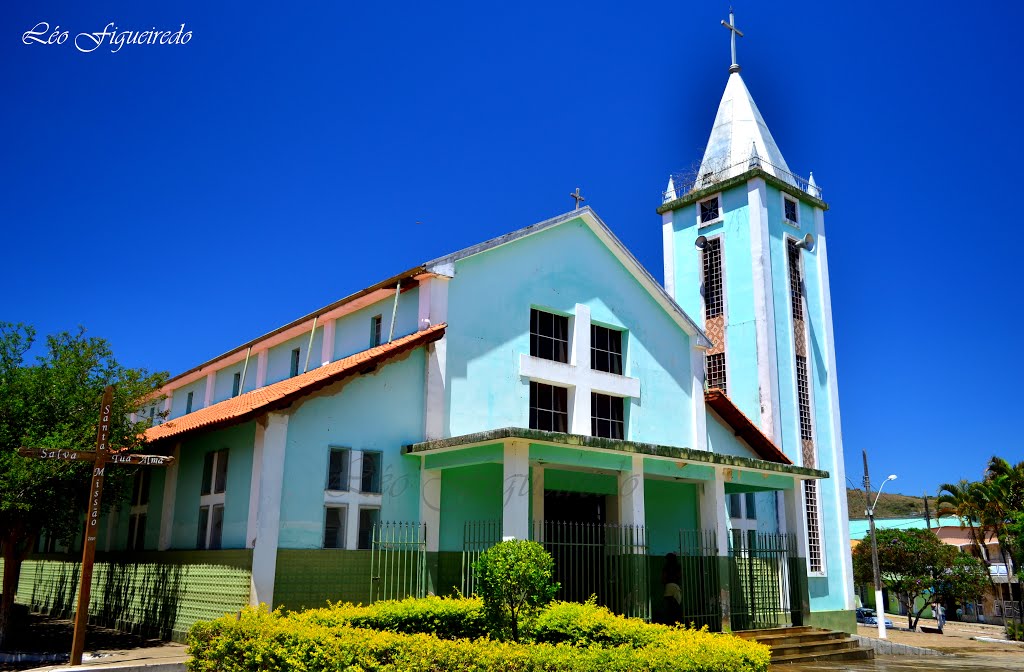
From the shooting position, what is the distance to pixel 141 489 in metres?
20.1

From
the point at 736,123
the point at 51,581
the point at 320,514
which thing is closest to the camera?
the point at 320,514

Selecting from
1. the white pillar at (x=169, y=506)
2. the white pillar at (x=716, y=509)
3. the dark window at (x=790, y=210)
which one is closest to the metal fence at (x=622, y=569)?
the white pillar at (x=716, y=509)

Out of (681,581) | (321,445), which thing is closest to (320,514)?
(321,445)

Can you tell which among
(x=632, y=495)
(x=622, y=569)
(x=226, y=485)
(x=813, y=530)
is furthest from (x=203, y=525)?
(x=813, y=530)

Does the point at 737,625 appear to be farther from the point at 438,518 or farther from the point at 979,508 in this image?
the point at 979,508

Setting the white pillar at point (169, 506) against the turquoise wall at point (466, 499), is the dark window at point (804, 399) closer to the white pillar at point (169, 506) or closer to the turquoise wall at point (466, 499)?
the turquoise wall at point (466, 499)

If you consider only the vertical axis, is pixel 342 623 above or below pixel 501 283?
below

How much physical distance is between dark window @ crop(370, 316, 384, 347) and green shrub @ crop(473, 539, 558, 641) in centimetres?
886

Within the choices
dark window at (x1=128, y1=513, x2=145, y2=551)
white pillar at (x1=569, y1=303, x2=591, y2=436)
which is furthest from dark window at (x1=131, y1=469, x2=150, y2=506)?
white pillar at (x1=569, y1=303, x2=591, y2=436)

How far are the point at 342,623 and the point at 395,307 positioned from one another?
26.3ft

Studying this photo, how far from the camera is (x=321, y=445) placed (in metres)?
15.4

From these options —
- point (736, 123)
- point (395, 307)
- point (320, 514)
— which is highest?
point (736, 123)

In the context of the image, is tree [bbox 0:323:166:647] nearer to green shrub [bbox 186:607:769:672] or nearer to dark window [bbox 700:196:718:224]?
green shrub [bbox 186:607:769:672]

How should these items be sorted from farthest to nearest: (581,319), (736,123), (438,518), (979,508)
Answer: (979,508), (736,123), (581,319), (438,518)
